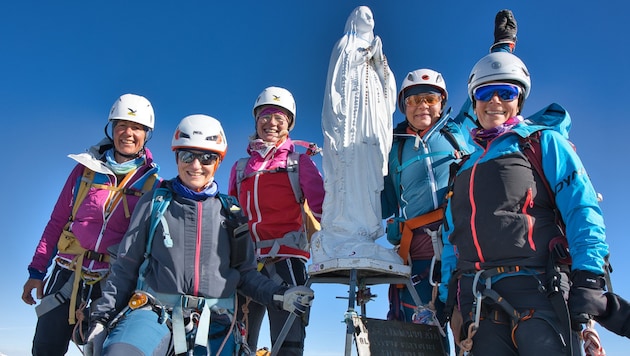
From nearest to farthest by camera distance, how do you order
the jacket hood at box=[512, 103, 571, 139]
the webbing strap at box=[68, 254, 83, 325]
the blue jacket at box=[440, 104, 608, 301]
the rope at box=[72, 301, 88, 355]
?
1. the blue jacket at box=[440, 104, 608, 301]
2. the jacket hood at box=[512, 103, 571, 139]
3. the rope at box=[72, 301, 88, 355]
4. the webbing strap at box=[68, 254, 83, 325]

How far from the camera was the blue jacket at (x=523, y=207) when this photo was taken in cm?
489

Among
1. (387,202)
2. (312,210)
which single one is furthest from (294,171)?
(387,202)

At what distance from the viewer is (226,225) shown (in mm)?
6578

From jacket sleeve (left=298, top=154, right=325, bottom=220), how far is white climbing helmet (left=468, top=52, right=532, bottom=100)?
2.41 meters

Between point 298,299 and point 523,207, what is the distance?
2.50m

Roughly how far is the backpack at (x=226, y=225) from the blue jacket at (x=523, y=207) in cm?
236

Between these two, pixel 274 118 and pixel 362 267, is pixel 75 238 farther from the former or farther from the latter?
pixel 362 267

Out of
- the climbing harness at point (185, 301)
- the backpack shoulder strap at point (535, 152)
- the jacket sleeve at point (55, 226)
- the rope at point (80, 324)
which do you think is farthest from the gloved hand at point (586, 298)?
the jacket sleeve at point (55, 226)

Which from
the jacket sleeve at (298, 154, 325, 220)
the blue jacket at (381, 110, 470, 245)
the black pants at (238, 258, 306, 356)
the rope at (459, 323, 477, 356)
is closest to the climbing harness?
the black pants at (238, 258, 306, 356)

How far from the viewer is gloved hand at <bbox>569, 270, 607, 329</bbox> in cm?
460

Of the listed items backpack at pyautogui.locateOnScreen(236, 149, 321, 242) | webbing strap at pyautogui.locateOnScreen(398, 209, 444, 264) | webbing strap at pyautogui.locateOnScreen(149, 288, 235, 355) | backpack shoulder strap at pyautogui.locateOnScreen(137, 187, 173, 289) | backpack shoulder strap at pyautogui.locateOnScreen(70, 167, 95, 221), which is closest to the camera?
webbing strap at pyautogui.locateOnScreen(149, 288, 235, 355)

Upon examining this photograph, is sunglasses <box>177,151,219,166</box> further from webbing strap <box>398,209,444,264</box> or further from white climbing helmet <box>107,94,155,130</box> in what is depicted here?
webbing strap <box>398,209,444,264</box>

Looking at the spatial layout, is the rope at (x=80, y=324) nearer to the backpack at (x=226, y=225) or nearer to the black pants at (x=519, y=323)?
the backpack at (x=226, y=225)

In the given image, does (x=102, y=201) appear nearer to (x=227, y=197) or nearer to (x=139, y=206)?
(x=139, y=206)
